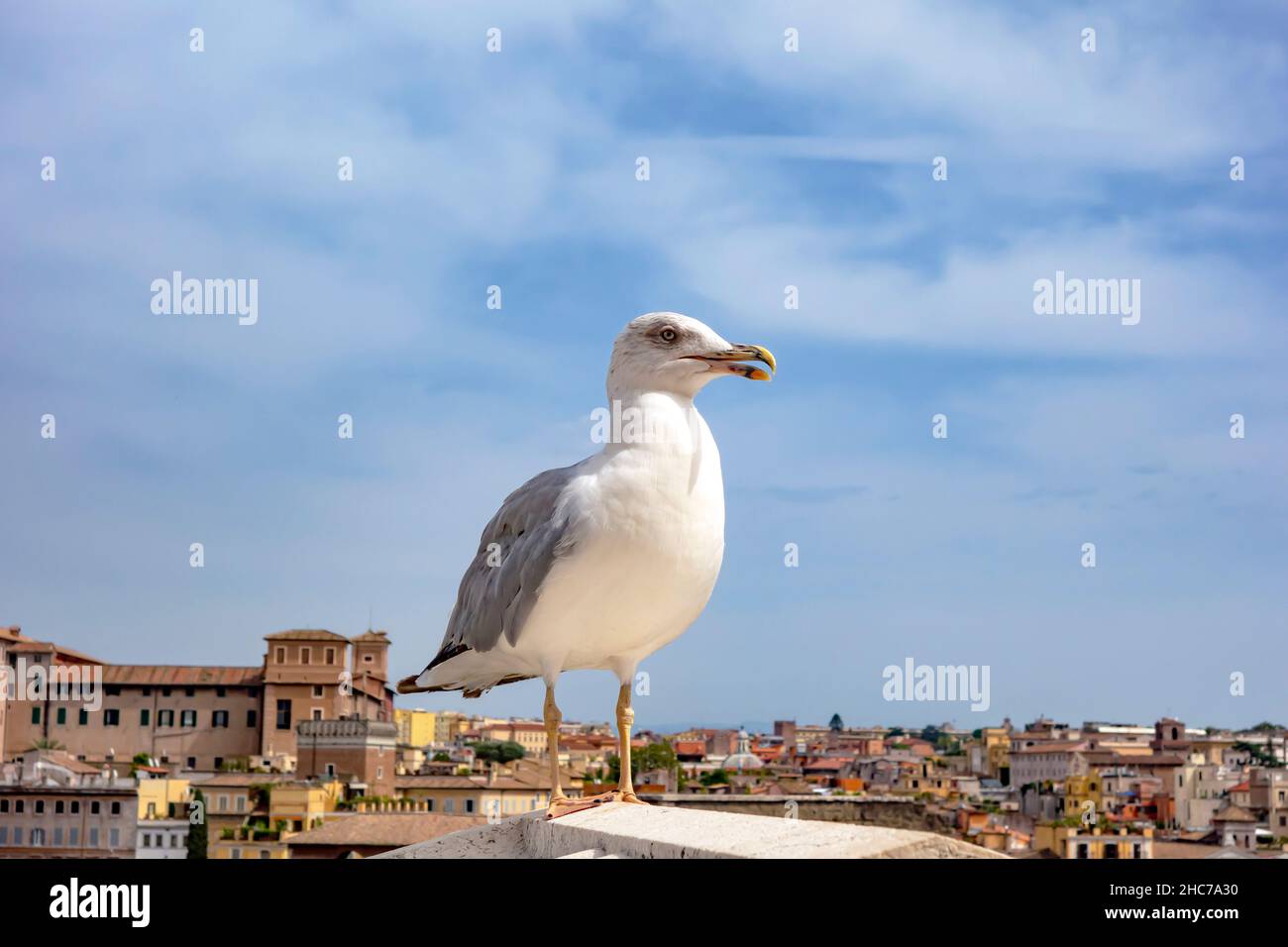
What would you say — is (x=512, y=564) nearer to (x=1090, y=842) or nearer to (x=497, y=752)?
(x=1090, y=842)

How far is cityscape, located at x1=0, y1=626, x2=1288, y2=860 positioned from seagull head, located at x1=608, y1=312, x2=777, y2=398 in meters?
14.6

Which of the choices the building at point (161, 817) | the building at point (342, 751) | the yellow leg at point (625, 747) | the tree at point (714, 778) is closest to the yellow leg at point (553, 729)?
the yellow leg at point (625, 747)

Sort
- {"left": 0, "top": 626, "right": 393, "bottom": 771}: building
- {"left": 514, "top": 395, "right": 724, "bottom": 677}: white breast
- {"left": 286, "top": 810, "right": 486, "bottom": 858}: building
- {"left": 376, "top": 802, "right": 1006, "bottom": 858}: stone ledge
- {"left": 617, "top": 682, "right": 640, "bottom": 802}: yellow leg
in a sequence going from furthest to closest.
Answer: {"left": 0, "top": 626, "right": 393, "bottom": 771}: building < {"left": 286, "top": 810, "right": 486, "bottom": 858}: building < {"left": 617, "top": 682, "right": 640, "bottom": 802}: yellow leg < {"left": 514, "top": 395, "right": 724, "bottom": 677}: white breast < {"left": 376, "top": 802, "right": 1006, "bottom": 858}: stone ledge

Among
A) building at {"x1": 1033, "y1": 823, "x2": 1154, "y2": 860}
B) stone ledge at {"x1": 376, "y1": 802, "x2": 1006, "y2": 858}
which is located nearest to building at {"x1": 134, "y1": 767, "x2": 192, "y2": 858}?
building at {"x1": 1033, "y1": 823, "x2": 1154, "y2": 860}

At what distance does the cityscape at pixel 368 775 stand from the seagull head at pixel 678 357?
1461 cm

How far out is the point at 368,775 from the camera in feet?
151

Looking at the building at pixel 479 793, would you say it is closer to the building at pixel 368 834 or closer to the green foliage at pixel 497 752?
the building at pixel 368 834

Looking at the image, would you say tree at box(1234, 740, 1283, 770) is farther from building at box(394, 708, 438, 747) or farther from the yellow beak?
the yellow beak

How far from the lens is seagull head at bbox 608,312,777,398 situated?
268 centimetres
